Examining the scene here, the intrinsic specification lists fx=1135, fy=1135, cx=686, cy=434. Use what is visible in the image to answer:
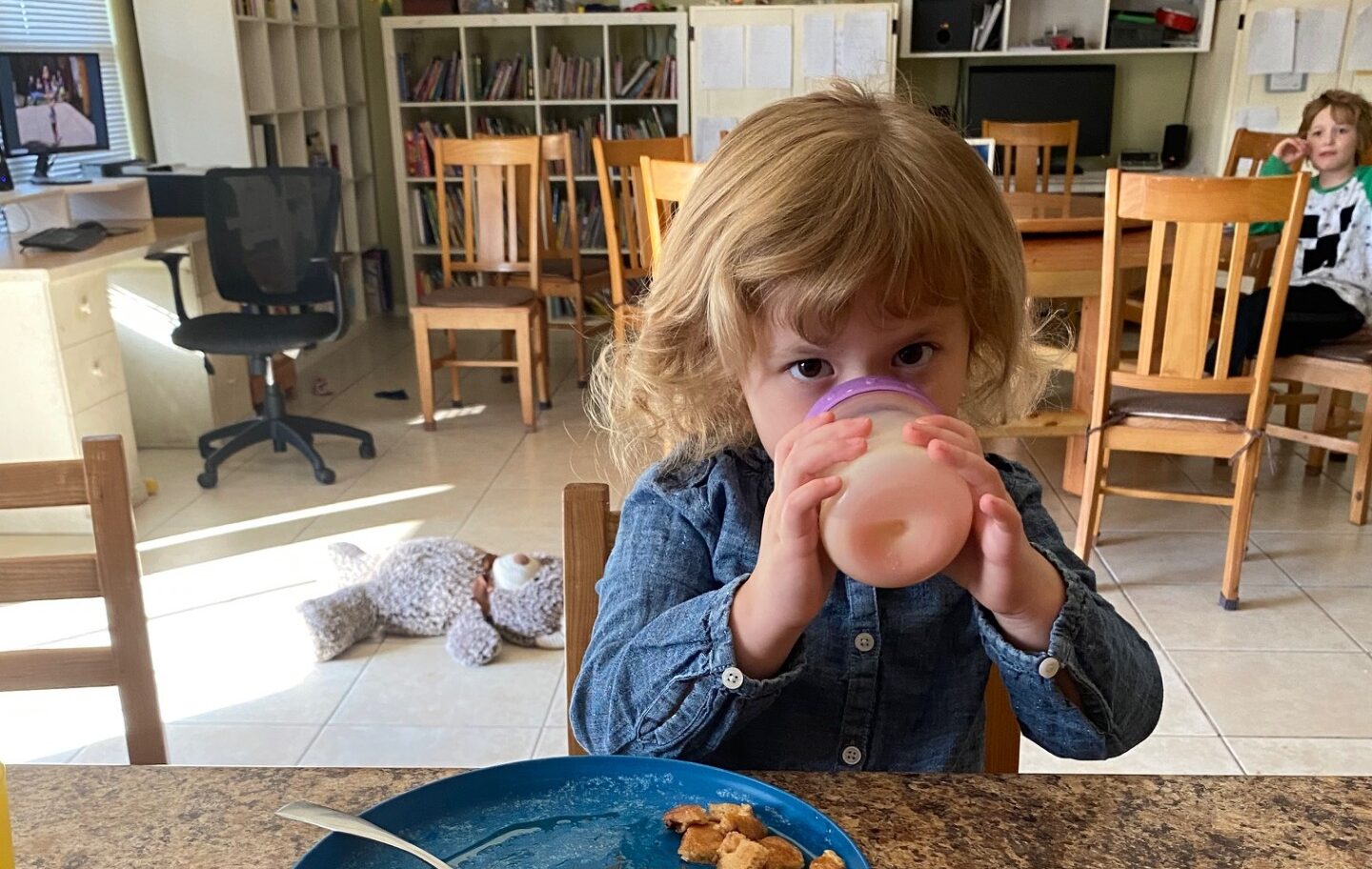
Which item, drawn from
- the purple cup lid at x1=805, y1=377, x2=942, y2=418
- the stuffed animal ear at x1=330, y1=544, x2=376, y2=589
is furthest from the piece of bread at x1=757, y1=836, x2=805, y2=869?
the stuffed animal ear at x1=330, y1=544, x2=376, y2=589

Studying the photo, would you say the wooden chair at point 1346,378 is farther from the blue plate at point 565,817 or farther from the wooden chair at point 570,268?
the blue plate at point 565,817

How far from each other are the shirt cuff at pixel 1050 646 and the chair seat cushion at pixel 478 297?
10.8ft

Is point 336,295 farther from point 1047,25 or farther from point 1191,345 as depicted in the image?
point 1047,25

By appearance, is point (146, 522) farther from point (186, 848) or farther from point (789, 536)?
point (789, 536)

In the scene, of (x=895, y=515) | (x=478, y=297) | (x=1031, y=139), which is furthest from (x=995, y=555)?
(x=1031, y=139)

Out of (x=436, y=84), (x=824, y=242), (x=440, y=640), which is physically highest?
(x=436, y=84)

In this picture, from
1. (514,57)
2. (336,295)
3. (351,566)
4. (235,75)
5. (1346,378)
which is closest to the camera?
(351,566)

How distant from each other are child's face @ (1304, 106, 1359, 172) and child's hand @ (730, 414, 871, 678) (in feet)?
10.1

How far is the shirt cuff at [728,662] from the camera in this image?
2.31 feet

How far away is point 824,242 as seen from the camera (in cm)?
71

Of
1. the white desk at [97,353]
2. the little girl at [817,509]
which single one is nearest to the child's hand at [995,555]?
the little girl at [817,509]

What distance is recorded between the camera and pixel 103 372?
3115 mm

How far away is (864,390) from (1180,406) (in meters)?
2.18

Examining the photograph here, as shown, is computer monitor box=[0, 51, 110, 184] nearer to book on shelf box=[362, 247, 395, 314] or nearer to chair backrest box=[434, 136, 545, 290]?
chair backrest box=[434, 136, 545, 290]
